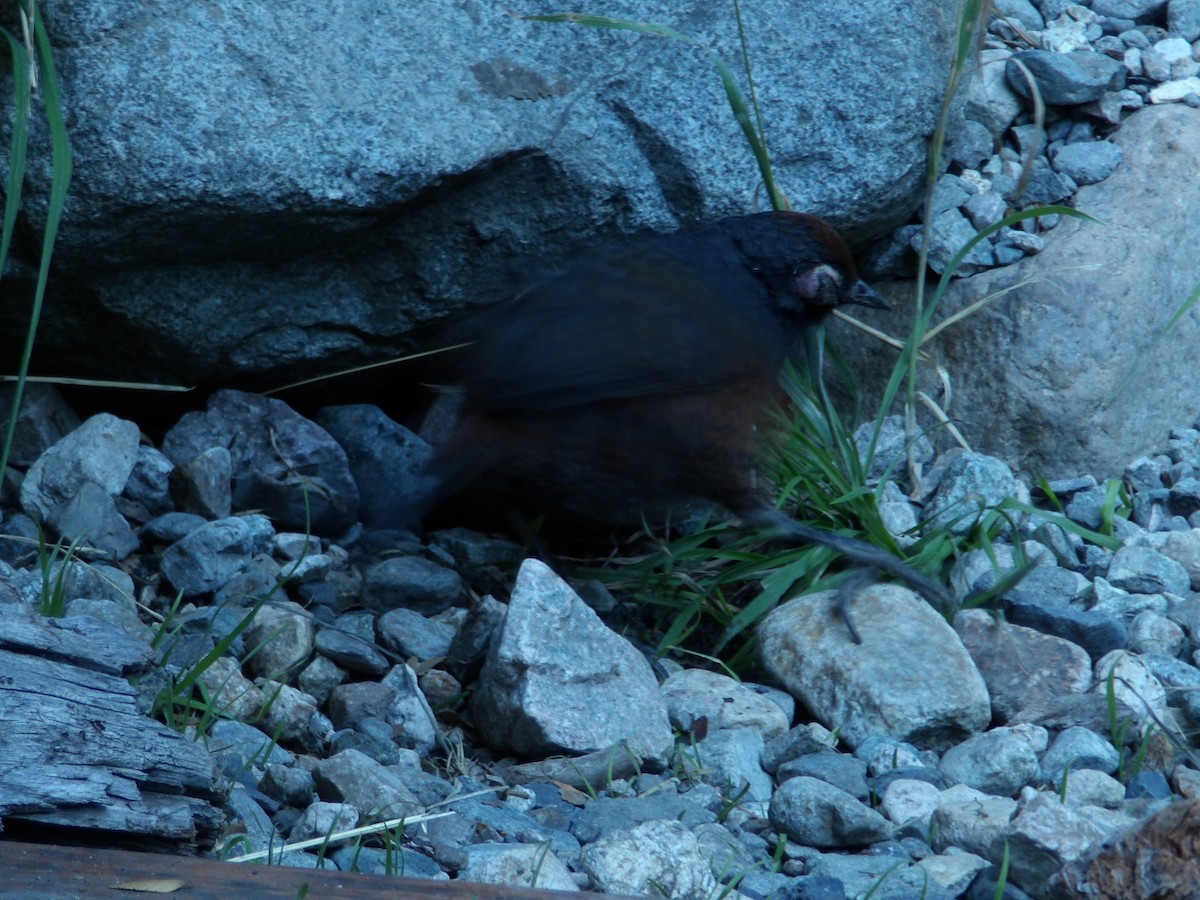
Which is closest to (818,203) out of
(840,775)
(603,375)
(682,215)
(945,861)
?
(682,215)

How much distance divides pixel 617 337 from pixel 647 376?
12cm

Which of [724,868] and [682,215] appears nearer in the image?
[724,868]

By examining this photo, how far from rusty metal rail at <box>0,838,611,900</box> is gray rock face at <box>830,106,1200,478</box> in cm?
277

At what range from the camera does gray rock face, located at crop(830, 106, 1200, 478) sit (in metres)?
4.29

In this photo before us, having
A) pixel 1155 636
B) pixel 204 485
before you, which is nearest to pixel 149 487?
pixel 204 485

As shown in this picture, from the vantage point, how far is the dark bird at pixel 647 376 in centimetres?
346

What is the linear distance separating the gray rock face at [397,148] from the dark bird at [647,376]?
34 cm

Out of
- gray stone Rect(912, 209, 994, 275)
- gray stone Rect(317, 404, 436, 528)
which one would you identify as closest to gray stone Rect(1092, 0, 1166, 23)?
gray stone Rect(912, 209, 994, 275)

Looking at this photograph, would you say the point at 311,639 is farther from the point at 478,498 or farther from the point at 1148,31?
the point at 1148,31

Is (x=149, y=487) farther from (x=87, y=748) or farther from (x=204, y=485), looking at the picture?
(x=87, y=748)

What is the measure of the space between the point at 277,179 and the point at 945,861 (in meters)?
2.28

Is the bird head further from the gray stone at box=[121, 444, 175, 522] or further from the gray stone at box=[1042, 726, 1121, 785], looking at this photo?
the gray stone at box=[121, 444, 175, 522]

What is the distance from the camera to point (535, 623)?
3.06 m

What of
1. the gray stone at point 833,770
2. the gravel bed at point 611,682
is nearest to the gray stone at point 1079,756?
the gravel bed at point 611,682
